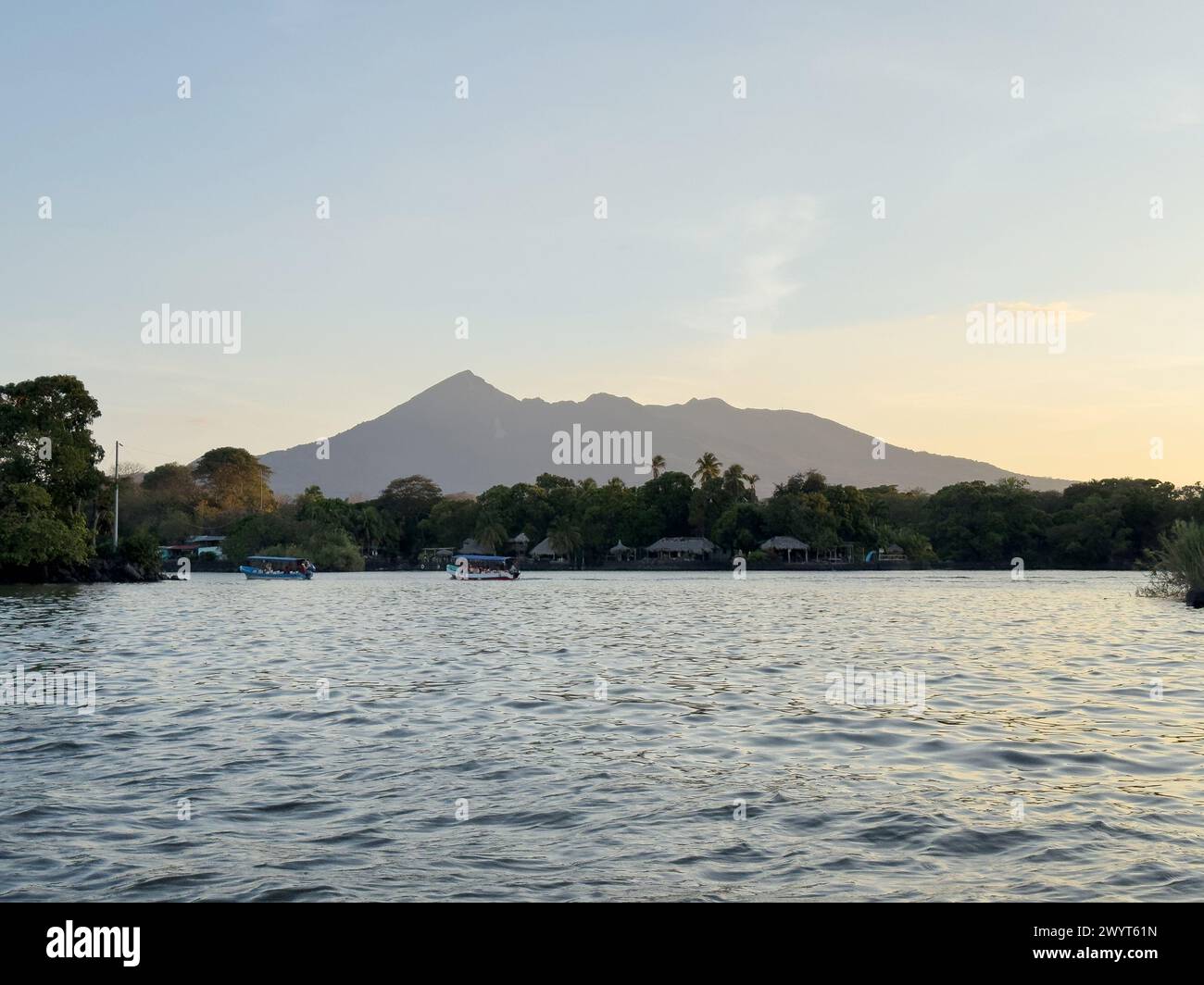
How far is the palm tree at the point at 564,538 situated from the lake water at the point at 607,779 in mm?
107585

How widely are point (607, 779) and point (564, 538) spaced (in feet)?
398

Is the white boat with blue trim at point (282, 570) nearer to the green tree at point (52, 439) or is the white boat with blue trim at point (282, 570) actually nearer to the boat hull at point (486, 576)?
the boat hull at point (486, 576)

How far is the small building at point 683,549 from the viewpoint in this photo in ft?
420

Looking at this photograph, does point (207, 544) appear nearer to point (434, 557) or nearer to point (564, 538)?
point (434, 557)

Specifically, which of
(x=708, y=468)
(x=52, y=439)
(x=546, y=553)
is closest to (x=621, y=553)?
(x=546, y=553)

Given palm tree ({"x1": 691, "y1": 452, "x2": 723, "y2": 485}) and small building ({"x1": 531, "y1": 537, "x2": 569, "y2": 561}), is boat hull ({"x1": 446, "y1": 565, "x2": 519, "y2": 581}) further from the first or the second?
palm tree ({"x1": 691, "y1": 452, "x2": 723, "y2": 485})

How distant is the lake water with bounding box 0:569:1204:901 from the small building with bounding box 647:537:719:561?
104736mm

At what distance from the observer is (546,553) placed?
135 m

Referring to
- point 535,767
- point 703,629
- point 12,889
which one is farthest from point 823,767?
point 703,629

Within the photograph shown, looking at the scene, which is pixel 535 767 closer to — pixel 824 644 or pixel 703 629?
pixel 824 644

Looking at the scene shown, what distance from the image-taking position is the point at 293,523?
125875 millimetres

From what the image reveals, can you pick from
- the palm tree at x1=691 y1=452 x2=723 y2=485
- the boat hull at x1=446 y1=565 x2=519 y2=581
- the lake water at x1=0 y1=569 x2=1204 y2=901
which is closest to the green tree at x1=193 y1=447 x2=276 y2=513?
the palm tree at x1=691 y1=452 x2=723 y2=485

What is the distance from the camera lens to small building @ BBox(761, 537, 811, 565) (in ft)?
407
